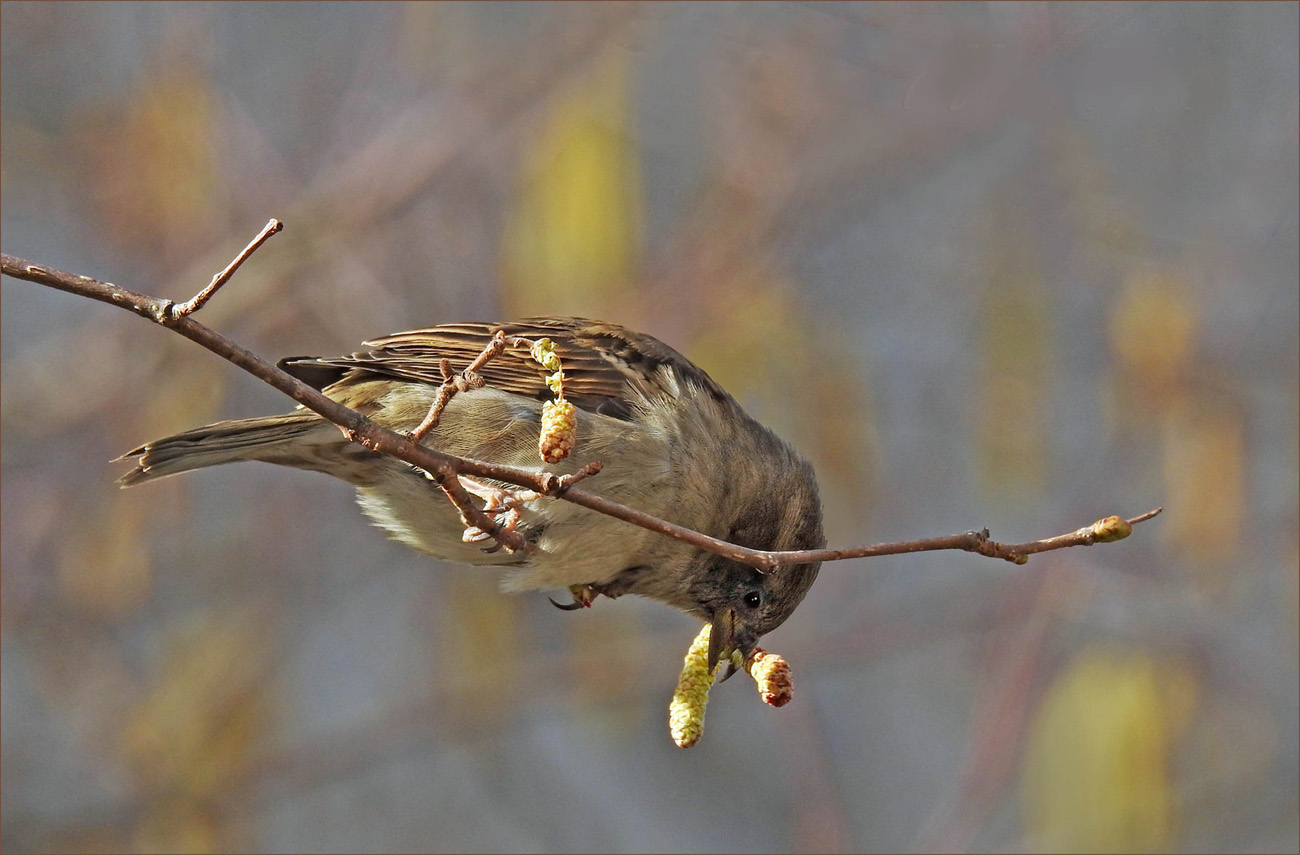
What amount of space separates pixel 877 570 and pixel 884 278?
5.19 feet

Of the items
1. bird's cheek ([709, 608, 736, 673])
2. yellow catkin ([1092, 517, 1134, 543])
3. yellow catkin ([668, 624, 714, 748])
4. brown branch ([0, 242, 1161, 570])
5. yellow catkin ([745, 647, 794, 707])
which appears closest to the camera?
brown branch ([0, 242, 1161, 570])

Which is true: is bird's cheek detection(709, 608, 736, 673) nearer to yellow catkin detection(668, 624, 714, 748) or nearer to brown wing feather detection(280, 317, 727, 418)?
yellow catkin detection(668, 624, 714, 748)

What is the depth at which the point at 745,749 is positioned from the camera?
20.8 ft

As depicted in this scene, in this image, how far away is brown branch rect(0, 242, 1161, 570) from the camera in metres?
1.79

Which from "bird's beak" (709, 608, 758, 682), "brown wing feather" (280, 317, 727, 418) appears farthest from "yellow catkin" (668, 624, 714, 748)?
"brown wing feather" (280, 317, 727, 418)

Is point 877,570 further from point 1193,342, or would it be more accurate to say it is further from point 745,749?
point 1193,342

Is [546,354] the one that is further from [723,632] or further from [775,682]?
[723,632]

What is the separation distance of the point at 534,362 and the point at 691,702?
1035 mm

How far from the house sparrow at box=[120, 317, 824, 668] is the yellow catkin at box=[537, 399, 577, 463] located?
34.3 inches

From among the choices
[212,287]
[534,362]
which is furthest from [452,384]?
[534,362]

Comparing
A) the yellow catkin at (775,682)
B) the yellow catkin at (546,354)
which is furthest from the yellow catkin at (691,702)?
the yellow catkin at (546,354)

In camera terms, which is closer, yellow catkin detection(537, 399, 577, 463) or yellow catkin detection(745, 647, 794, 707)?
yellow catkin detection(537, 399, 577, 463)

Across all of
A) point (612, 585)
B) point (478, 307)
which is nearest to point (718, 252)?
point (478, 307)

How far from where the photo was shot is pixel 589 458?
10.7ft
